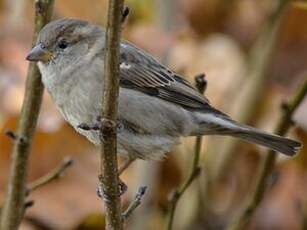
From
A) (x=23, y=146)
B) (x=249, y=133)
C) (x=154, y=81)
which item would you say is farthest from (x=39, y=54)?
(x=249, y=133)

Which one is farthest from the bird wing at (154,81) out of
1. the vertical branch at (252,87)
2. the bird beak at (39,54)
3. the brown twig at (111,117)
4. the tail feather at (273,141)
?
the vertical branch at (252,87)

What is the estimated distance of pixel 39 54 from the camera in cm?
404

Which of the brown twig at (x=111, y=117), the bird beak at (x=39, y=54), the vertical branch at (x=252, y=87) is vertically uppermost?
the vertical branch at (x=252, y=87)

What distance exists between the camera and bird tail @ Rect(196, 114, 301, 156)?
164 inches

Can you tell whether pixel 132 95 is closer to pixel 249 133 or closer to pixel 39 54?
pixel 39 54

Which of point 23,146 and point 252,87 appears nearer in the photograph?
point 23,146

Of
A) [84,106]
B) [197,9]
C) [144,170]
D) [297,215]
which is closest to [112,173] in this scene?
[84,106]

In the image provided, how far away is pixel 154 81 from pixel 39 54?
512mm

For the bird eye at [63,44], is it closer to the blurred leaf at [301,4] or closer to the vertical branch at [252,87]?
the blurred leaf at [301,4]

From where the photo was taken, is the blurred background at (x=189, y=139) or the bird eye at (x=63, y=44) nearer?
the bird eye at (x=63, y=44)

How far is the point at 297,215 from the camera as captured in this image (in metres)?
5.44

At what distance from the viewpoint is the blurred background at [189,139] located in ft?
16.2

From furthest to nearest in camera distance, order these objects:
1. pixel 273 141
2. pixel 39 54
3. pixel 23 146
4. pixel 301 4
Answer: pixel 301 4, pixel 273 141, pixel 39 54, pixel 23 146

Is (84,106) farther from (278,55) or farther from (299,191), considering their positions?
(278,55)
